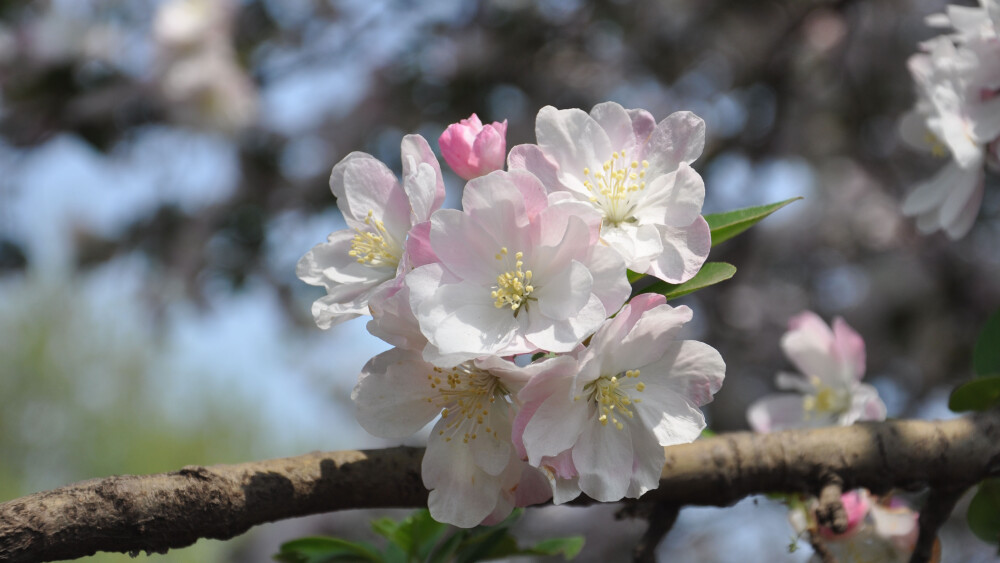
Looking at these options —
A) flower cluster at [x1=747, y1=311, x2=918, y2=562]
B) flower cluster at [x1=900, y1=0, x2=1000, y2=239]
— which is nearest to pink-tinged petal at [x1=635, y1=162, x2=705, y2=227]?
flower cluster at [x1=747, y1=311, x2=918, y2=562]

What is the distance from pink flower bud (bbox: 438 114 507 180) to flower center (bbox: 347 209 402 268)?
113mm

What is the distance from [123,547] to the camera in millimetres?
746

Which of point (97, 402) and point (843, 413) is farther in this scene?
point (97, 402)

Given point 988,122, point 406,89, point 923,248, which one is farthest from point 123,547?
point 923,248

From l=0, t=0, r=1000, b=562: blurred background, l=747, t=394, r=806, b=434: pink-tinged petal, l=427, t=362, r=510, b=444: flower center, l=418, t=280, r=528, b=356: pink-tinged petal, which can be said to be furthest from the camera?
l=0, t=0, r=1000, b=562: blurred background

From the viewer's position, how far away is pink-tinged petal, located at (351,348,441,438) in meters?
0.78

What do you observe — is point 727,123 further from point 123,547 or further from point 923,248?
point 123,547

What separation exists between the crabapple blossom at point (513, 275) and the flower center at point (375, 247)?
0.13 meters

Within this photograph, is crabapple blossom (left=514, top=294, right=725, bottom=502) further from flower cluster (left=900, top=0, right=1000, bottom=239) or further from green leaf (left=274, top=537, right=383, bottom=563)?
flower cluster (left=900, top=0, right=1000, bottom=239)

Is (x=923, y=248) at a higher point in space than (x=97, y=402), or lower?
higher

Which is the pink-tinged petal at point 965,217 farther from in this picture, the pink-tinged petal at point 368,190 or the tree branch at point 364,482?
the pink-tinged petal at point 368,190

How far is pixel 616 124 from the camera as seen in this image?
0.87 meters

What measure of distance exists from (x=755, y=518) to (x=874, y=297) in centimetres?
116

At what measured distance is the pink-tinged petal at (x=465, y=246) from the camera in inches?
29.1
